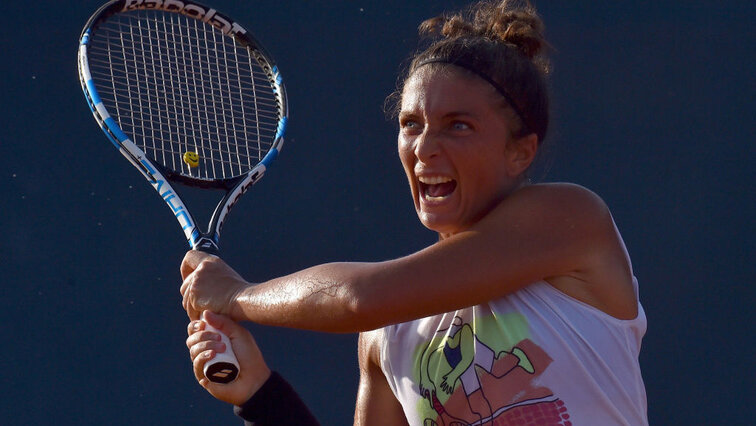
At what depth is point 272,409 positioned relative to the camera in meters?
2.25

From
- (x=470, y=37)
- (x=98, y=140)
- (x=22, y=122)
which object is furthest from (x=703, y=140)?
(x=22, y=122)

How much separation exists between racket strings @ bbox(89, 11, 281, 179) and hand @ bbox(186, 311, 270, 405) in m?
0.68

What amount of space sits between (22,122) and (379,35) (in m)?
1.29

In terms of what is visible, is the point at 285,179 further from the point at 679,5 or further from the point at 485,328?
the point at 485,328

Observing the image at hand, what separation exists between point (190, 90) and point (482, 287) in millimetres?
1619

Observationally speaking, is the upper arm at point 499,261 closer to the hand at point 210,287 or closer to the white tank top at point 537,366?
the white tank top at point 537,366

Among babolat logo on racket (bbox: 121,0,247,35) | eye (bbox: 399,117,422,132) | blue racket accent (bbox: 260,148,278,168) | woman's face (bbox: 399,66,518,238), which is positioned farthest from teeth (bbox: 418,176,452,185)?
babolat logo on racket (bbox: 121,0,247,35)

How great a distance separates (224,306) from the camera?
7.31 ft

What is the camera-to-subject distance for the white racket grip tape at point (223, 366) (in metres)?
2.19

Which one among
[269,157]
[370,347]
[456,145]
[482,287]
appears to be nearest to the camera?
[482,287]

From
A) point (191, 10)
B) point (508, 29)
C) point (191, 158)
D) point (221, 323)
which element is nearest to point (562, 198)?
point (508, 29)

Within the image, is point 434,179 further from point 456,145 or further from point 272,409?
point 272,409

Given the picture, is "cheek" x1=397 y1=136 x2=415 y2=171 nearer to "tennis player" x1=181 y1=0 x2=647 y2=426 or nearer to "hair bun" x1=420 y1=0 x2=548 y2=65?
"tennis player" x1=181 y1=0 x2=647 y2=426

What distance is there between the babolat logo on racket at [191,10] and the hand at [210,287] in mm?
728
